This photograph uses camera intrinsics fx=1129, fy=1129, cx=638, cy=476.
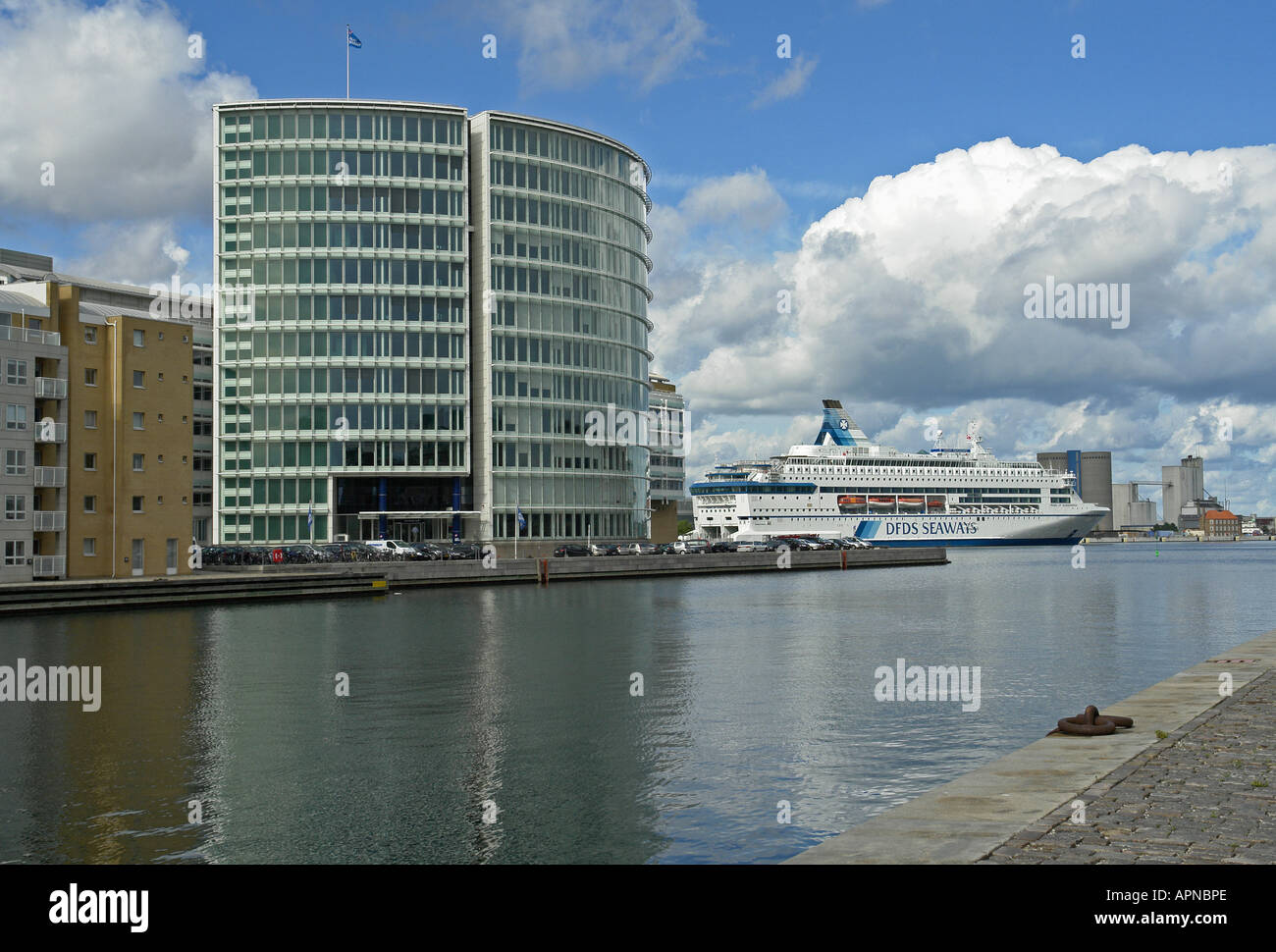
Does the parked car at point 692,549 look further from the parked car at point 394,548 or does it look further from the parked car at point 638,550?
the parked car at point 394,548

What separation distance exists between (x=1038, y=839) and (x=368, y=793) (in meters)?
12.5

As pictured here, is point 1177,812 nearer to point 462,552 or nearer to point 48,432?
point 48,432

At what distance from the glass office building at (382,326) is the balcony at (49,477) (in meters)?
45.5

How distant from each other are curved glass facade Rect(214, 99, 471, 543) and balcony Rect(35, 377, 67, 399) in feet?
152

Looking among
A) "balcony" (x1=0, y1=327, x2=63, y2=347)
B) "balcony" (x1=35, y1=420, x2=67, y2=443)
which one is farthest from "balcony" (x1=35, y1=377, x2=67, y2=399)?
"balcony" (x1=0, y1=327, x2=63, y2=347)

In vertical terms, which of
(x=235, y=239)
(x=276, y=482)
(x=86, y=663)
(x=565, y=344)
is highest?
(x=235, y=239)

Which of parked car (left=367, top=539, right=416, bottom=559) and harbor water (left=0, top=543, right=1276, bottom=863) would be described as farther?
parked car (left=367, top=539, right=416, bottom=559)

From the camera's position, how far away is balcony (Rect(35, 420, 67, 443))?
248ft

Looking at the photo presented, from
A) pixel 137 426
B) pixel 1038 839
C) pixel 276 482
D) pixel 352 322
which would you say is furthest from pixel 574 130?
pixel 1038 839

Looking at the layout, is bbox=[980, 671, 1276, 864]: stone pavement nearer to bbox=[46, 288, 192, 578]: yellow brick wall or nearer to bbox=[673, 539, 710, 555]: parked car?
bbox=[46, 288, 192, 578]: yellow brick wall

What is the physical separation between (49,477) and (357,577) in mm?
21660

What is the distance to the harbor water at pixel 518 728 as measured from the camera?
59.0ft

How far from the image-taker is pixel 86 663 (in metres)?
41.8
